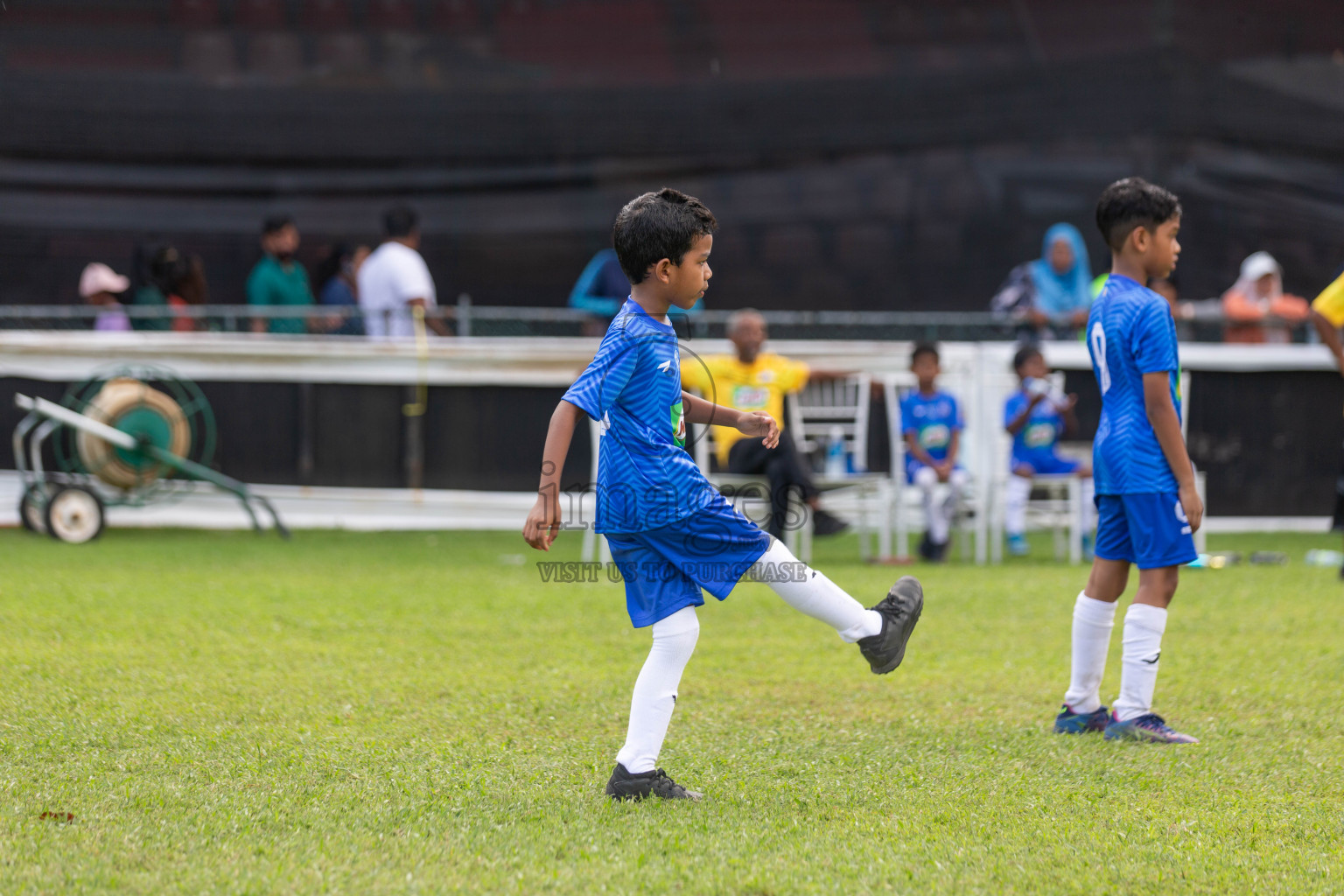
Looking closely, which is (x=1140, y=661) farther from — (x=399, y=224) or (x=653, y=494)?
(x=399, y=224)

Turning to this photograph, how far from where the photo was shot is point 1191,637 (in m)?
5.11

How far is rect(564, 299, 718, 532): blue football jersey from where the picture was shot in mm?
2959

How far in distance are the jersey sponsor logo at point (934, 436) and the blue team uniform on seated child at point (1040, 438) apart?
1.30ft

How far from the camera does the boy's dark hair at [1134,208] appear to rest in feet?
12.3

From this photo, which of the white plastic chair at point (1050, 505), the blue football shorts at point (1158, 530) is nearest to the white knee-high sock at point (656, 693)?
the blue football shorts at point (1158, 530)

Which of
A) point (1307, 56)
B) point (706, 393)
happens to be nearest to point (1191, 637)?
point (706, 393)

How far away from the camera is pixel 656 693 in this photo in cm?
295

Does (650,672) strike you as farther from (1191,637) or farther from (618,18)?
(618,18)

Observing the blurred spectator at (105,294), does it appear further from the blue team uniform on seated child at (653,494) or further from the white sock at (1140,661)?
the white sock at (1140,661)

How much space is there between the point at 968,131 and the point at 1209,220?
195 cm

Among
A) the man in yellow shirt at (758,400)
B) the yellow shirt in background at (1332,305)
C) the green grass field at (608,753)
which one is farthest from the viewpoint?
the man in yellow shirt at (758,400)

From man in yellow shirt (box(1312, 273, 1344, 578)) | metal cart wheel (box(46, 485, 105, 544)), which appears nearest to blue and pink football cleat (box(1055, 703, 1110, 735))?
man in yellow shirt (box(1312, 273, 1344, 578))

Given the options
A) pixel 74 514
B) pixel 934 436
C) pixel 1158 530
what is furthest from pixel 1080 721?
pixel 74 514

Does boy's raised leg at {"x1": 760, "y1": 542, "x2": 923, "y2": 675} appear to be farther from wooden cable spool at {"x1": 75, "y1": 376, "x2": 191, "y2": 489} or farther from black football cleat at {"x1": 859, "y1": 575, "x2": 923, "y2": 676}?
wooden cable spool at {"x1": 75, "y1": 376, "x2": 191, "y2": 489}
